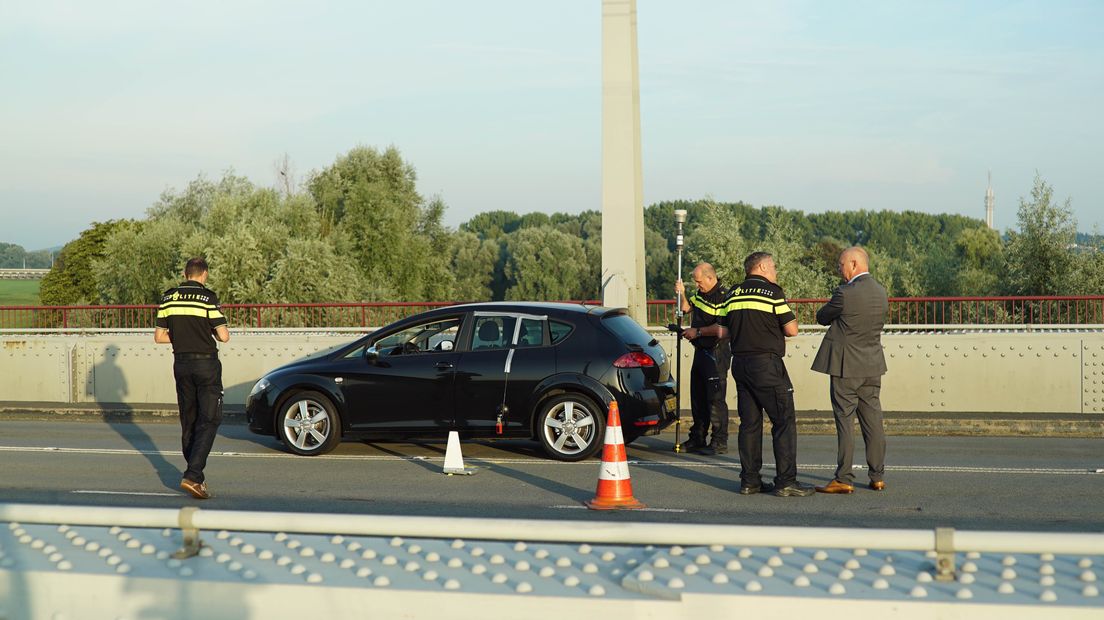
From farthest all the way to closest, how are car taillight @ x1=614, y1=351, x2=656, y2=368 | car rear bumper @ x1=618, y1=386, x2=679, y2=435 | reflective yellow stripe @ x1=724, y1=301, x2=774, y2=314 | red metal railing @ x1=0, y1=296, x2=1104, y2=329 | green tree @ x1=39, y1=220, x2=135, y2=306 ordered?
green tree @ x1=39, y1=220, x2=135, y2=306, red metal railing @ x1=0, y1=296, x2=1104, y2=329, car taillight @ x1=614, y1=351, x2=656, y2=368, car rear bumper @ x1=618, y1=386, x2=679, y2=435, reflective yellow stripe @ x1=724, y1=301, x2=774, y2=314

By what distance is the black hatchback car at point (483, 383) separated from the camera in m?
11.4

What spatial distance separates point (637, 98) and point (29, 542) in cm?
1465

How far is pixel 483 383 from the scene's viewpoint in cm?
1164

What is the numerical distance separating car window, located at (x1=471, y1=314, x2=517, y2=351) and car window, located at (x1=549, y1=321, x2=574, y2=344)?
0.41 meters

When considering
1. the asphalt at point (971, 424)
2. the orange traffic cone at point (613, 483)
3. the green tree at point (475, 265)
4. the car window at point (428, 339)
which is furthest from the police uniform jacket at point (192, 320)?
the green tree at point (475, 265)

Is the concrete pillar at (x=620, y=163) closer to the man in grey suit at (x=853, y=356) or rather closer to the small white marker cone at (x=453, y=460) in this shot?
the small white marker cone at (x=453, y=460)

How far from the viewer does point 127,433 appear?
14703 millimetres

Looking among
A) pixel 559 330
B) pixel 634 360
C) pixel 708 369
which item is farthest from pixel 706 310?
pixel 559 330

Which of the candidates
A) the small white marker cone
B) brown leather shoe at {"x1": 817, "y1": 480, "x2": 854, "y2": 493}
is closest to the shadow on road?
the small white marker cone

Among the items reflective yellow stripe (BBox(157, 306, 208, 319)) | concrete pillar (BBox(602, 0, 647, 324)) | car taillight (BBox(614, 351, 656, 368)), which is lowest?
car taillight (BBox(614, 351, 656, 368))

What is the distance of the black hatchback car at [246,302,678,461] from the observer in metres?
11.4

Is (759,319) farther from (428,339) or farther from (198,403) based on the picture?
(198,403)

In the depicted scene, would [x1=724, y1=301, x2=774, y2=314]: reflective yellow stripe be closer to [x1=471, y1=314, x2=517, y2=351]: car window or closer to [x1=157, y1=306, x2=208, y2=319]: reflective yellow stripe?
[x1=471, y1=314, x2=517, y2=351]: car window

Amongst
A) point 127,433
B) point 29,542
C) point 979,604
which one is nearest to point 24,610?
point 29,542
